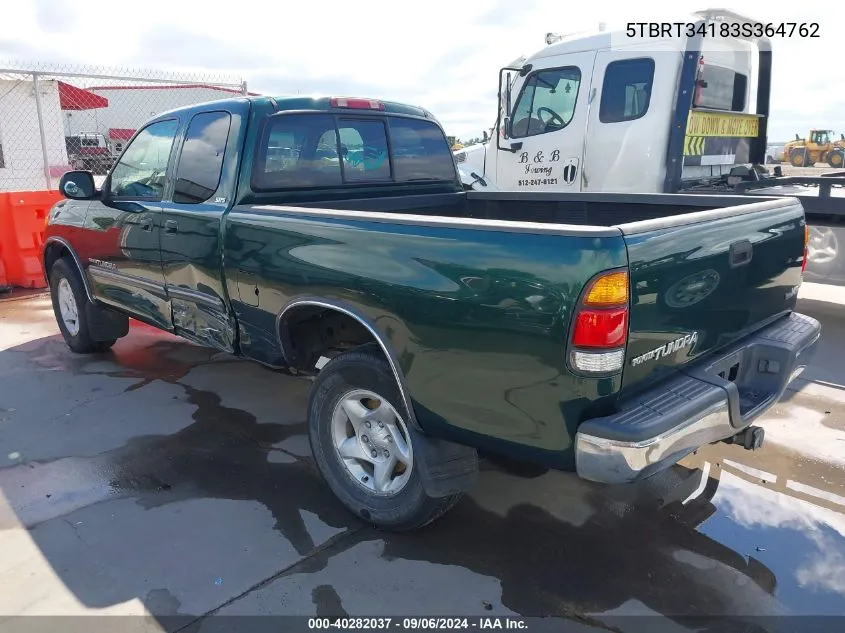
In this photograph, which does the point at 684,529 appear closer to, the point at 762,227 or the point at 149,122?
the point at 762,227

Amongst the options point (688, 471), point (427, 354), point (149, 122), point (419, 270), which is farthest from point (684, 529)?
point (149, 122)

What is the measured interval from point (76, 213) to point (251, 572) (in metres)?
3.55

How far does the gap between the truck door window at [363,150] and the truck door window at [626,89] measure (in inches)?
136

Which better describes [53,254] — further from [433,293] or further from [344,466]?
[433,293]

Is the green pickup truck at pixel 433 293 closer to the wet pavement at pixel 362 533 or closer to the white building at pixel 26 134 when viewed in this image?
the wet pavement at pixel 362 533

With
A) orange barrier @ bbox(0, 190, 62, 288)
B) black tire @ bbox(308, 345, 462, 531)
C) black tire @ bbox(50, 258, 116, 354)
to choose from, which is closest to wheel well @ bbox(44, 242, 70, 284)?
black tire @ bbox(50, 258, 116, 354)

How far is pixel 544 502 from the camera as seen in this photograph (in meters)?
3.46

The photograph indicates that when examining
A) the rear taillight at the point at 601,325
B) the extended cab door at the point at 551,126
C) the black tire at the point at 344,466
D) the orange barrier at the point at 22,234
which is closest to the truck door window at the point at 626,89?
the extended cab door at the point at 551,126

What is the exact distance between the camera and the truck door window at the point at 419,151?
455 cm

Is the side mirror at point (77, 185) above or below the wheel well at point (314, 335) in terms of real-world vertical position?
above

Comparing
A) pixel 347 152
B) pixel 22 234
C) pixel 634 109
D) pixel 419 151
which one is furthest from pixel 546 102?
pixel 22 234

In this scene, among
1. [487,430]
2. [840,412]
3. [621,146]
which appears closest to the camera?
[487,430]

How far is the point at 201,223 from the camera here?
3803 mm

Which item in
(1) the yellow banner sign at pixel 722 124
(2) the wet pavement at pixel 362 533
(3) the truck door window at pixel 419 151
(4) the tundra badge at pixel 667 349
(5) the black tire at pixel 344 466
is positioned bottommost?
(2) the wet pavement at pixel 362 533
